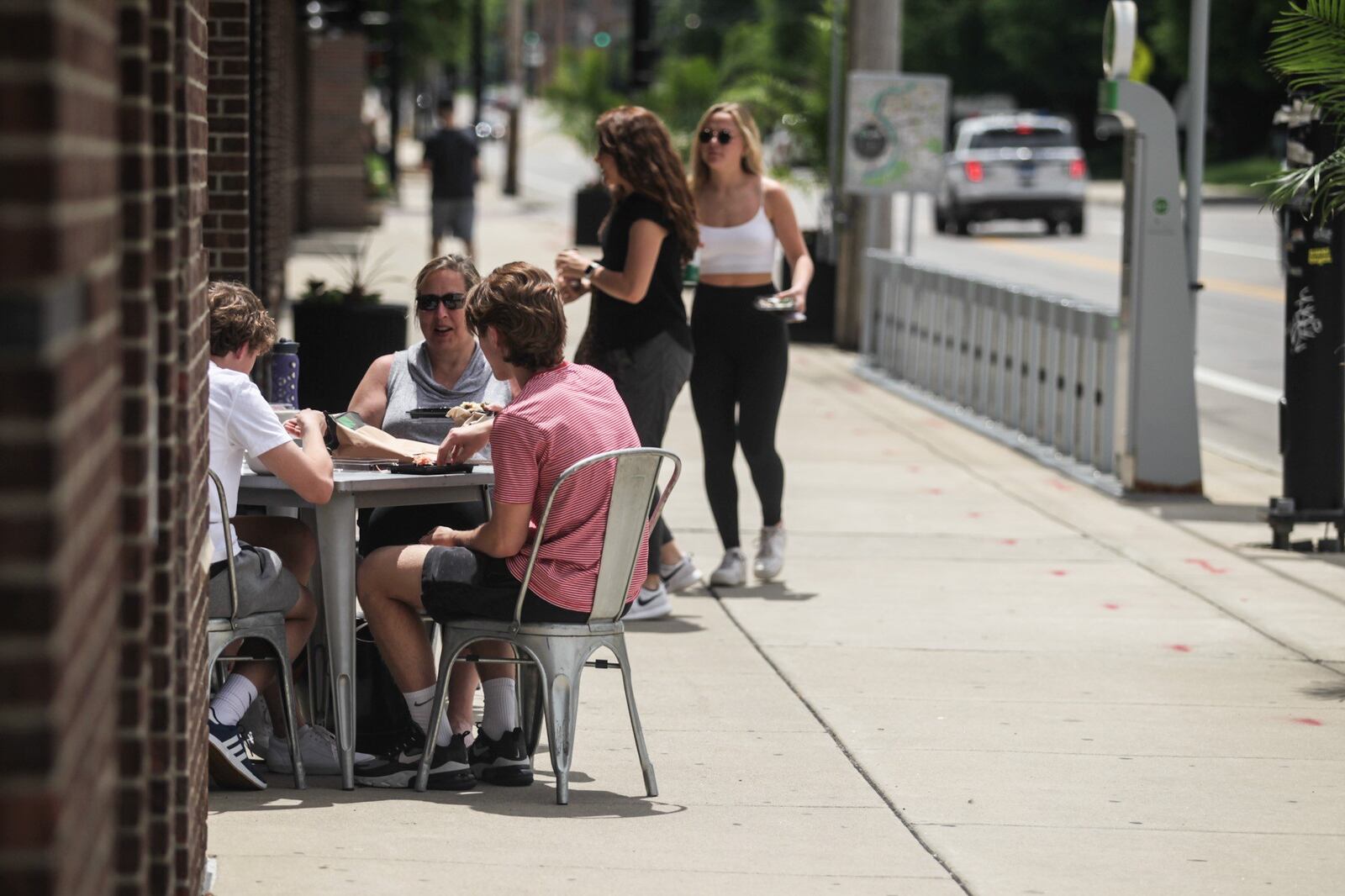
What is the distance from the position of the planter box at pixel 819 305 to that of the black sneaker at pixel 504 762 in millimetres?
12343

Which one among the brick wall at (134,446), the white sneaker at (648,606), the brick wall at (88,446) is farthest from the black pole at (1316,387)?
the brick wall at (134,446)

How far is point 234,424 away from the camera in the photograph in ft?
16.8

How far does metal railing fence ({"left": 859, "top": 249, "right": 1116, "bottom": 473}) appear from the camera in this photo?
35.9ft

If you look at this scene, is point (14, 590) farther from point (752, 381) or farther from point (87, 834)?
point (752, 381)

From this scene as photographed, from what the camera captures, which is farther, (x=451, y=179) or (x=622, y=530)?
(x=451, y=179)

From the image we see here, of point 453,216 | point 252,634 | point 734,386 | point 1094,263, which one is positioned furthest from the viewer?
point 1094,263

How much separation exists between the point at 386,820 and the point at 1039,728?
211cm

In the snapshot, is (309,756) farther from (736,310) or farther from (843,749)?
(736,310)

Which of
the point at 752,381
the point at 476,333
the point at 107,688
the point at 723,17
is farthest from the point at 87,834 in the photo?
the point at 723,17

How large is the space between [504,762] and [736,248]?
126 inches

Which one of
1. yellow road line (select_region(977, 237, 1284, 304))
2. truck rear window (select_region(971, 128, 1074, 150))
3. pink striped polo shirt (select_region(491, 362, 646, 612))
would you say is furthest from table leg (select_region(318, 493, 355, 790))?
truck rear window (select_region(971, 128, 1074, 150))

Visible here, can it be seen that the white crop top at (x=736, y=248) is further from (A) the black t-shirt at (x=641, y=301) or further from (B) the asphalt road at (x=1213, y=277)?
(B) the asphalt road at (x=1213, y=277)

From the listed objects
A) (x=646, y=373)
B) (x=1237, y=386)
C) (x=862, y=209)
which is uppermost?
(x=862, y=209)

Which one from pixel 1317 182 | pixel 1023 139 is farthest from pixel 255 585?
pixel 1023 139
